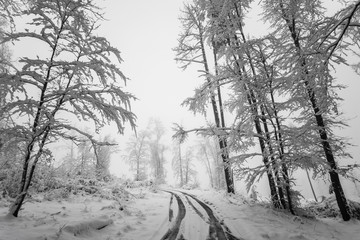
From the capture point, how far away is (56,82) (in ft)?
17.3

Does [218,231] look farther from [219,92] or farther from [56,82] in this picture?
[219,92]

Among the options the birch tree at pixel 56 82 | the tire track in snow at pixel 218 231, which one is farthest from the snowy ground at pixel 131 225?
the birch tree at pixel 56 82

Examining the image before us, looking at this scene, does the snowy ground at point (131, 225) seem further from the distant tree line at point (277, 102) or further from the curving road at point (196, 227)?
the distant tree line at point (277, 102)

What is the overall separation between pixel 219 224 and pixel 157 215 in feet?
7.94

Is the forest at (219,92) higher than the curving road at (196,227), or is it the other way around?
the forest at (219,92)

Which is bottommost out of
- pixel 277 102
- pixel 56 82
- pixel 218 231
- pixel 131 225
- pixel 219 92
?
pixel 218 231

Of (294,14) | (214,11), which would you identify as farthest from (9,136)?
(294,14)

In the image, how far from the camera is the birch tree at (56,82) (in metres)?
4.46

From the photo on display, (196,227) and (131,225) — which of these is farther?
(131,225)

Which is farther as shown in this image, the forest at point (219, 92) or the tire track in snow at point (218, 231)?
the tire track in snow at point (218, 231)

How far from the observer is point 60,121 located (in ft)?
16.3

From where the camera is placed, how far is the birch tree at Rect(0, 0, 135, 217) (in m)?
4.46

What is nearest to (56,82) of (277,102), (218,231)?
(218,231)

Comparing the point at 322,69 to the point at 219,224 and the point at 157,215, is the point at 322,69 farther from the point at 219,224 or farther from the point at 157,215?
the point at 157,215
